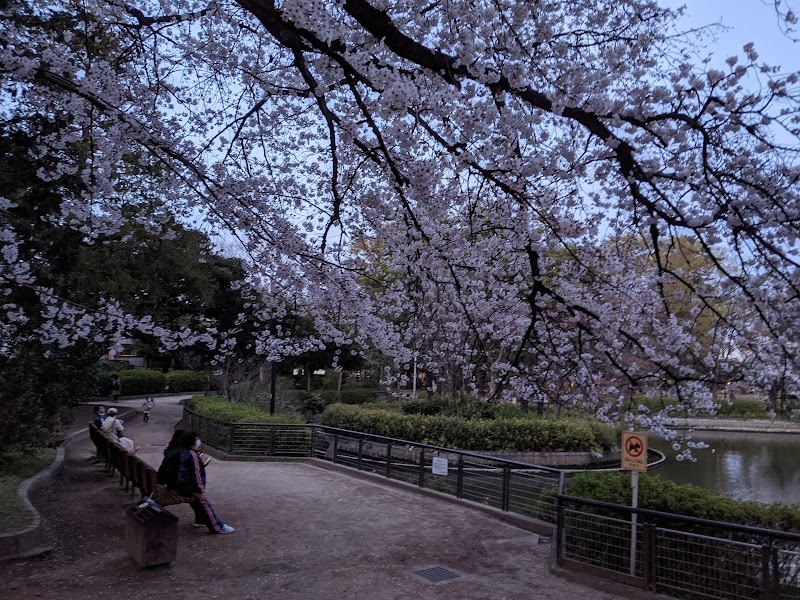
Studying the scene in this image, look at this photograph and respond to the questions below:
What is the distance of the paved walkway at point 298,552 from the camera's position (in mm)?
6027

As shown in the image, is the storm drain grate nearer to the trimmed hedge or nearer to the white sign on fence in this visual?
the white sign on fence

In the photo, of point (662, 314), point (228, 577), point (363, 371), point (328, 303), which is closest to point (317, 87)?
point (328, 303)

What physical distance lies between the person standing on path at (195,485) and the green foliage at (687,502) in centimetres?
456

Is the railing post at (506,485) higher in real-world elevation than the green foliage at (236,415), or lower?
lower

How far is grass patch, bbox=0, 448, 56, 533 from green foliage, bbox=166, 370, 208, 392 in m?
26.9

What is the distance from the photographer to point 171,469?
816 cm

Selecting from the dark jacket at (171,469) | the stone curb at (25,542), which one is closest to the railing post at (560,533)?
the dark jacket at (171,469)

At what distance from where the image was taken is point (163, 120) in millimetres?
7086

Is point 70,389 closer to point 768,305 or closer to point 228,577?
point 228,577

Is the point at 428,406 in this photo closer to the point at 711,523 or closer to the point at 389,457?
the point at 389,457

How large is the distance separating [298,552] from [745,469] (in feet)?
62.8

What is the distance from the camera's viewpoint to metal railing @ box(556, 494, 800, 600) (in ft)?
17.5

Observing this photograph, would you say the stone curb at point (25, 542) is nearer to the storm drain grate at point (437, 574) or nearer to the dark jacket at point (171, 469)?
the dark jacket at point (171, 469)

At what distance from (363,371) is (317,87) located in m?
35.1
